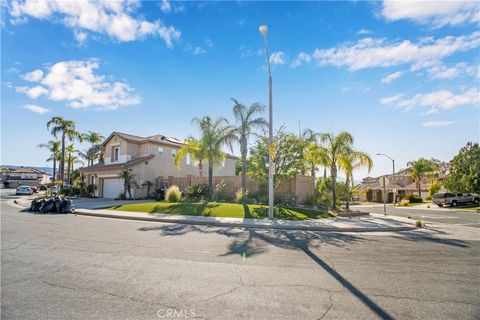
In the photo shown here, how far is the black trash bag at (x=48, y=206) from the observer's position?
1658cm

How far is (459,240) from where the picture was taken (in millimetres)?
10062

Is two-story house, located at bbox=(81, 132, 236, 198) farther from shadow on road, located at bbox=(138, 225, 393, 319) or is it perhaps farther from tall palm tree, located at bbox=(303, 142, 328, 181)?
shadow on road, located at bbox=(138, 225, 393, 319)

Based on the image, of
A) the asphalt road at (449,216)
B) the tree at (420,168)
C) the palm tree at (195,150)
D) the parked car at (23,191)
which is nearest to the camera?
the asphalt road at (449,216)

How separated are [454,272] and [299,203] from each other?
563 inches

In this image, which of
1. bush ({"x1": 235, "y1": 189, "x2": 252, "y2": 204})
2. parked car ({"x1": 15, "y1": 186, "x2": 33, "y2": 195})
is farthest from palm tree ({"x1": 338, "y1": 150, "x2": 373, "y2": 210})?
parked car ({"x1": 15, "y1": 186, "x2": 33, "y2": 195})

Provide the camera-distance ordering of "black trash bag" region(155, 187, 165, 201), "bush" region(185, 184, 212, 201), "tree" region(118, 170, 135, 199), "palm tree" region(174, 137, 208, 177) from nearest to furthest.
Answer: "palm tree" region(174, 137, 208, 177), "bush" region(185, 184, 212, 201), "black trash bag" region(155, 187, 165, 201), "tree" region(118, 170, 135, 199)

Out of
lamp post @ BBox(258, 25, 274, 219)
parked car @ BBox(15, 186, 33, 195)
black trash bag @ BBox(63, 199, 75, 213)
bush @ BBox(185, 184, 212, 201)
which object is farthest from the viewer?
parked car @ BBox(15, 186, 33, 195)

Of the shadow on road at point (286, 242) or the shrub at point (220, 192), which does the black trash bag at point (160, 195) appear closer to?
the shrub at point (220, 192)

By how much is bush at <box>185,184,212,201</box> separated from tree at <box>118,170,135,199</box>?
7259 millimetres

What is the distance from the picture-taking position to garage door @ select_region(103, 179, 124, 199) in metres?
28.5

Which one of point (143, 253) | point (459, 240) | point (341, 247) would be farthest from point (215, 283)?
point (459, 240)

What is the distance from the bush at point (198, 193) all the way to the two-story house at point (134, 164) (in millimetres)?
4914

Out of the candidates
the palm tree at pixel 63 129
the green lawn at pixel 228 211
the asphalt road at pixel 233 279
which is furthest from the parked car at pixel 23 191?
the asphalt road at pixel 233 279

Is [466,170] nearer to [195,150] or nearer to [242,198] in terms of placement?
[242,198]
